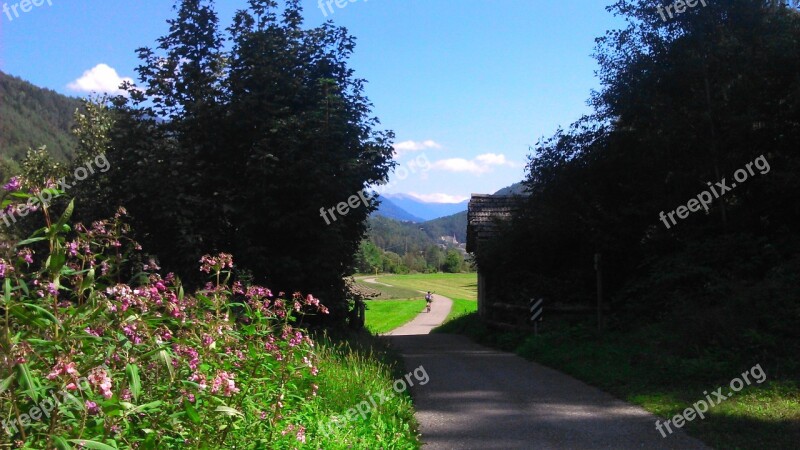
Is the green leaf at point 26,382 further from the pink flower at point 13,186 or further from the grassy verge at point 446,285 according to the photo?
the grassy verge at point 446,285

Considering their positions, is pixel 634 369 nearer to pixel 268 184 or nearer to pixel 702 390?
pixel 702 390

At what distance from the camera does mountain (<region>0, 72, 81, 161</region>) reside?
4682cm

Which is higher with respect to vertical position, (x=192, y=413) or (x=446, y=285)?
(x=192, y=413)

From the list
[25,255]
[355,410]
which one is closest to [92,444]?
[25,255]

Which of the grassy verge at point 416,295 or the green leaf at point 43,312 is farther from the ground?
the green leaf at point 43,312

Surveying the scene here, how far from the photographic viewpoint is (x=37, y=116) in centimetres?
6253

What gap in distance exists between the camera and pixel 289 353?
17.7 ft

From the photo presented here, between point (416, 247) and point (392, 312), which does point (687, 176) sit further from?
point (416, 247)

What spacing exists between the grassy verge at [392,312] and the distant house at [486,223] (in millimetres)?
12062

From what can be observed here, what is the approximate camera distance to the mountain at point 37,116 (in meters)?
46.8

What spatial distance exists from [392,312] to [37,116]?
3815 cm

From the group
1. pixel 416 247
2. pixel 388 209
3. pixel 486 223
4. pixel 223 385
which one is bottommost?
pixel 223 385

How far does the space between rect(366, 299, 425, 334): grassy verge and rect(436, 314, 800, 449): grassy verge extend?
2529 centimetres

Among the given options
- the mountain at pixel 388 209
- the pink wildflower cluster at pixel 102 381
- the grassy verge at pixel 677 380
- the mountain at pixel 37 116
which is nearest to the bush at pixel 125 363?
the pink wildflower cluster at pixel 102 381
